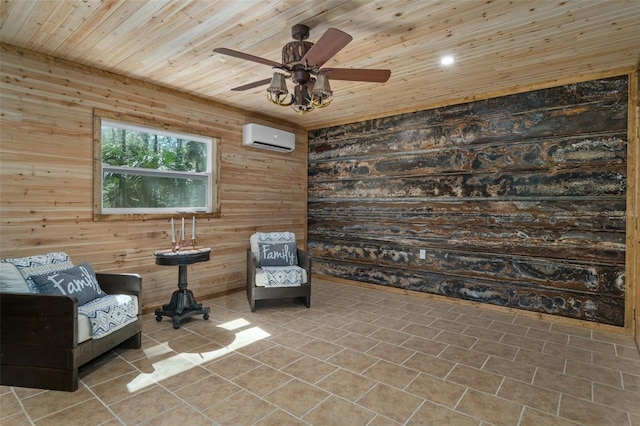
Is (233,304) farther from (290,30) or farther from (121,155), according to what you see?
(290,30)

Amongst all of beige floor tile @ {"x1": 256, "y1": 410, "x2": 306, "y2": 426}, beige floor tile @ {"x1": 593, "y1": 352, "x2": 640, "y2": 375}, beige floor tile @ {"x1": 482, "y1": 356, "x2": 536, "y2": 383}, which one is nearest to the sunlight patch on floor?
beige floor tile @ {"x1": 256, "y1": 410, "x2": 306, "y2": 426}

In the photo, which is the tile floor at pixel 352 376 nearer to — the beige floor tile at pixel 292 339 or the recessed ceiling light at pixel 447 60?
the beige floor tile at pixel 292 339

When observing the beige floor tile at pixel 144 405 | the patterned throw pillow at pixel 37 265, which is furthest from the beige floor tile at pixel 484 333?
the patterned throw pillow at pixel 37 265

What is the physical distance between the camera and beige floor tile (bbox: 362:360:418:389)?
2.50 meters

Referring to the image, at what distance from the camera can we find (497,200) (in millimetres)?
4219

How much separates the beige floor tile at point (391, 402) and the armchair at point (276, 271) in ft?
6.11

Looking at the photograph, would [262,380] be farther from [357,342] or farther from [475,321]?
[475,321]

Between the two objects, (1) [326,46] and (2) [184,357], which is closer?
(1) [326,46]

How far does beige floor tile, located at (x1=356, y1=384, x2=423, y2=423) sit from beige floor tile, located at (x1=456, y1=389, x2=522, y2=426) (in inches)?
11.6

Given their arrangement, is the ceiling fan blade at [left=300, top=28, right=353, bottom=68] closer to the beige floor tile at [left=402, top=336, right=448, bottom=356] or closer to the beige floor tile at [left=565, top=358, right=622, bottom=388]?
the beige floor tile at [left=402, top=336, right=448, bottom=356]

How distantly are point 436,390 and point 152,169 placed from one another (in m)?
3.72

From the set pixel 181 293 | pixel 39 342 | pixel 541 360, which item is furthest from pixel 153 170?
pixel 541 360

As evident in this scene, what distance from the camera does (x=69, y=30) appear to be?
2736mm

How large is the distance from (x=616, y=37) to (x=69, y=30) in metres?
4.39
